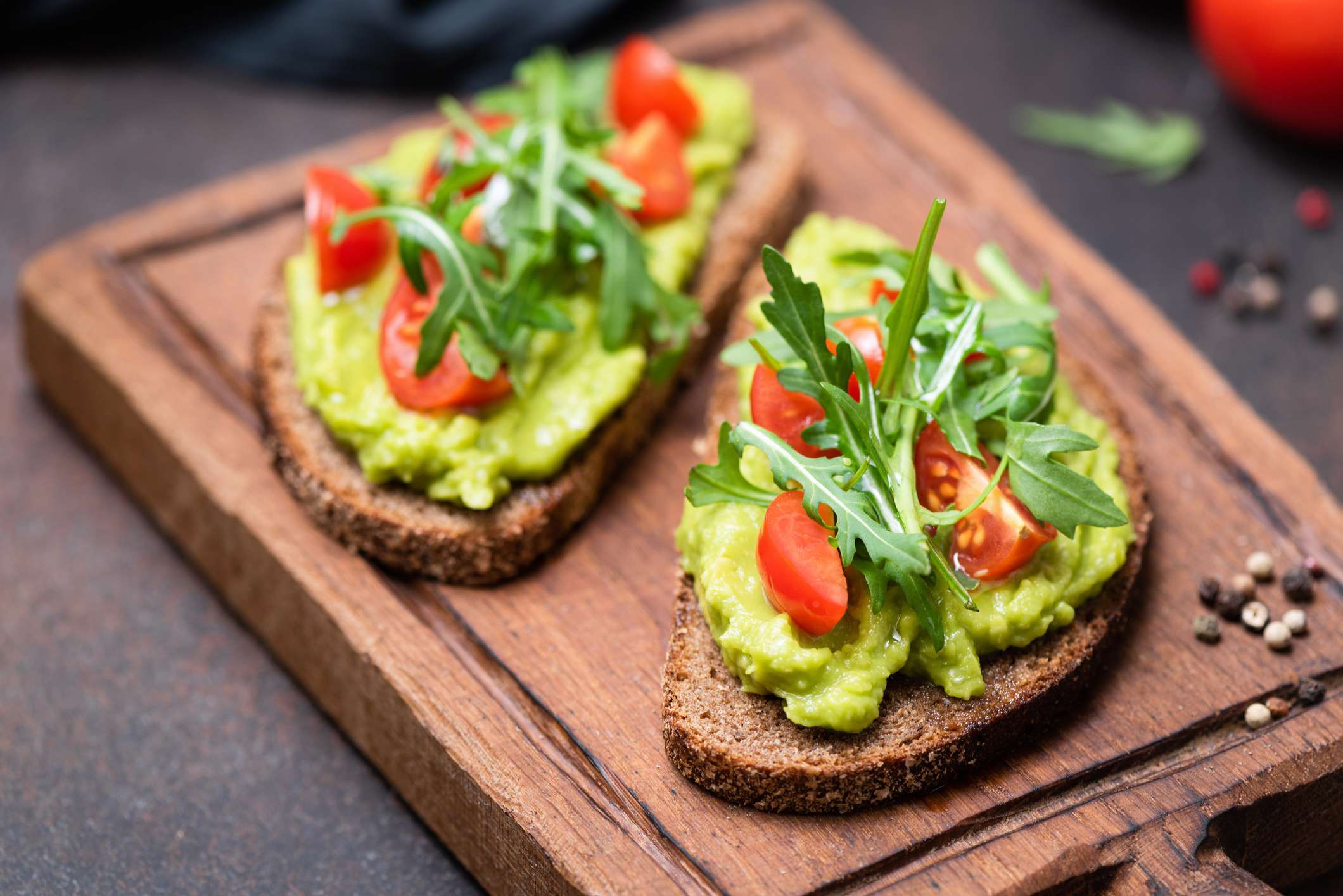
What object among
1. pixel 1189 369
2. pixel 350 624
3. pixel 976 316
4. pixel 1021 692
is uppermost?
pixel 976 316

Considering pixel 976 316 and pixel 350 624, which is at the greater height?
pixel 976 316

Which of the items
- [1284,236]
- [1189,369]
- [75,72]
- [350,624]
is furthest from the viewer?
[75,72]

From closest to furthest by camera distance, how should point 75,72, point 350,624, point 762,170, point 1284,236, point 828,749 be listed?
point 828,749 → point 350,624 → point 762,170 → point 1284,236 → point 75,72

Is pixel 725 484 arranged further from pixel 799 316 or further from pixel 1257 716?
pixel 1257 716

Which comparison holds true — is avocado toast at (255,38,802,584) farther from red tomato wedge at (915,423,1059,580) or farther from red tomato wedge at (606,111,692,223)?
red tomato wedge at (915,423,1059,580)

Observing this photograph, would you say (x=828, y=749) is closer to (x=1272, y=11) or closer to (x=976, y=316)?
(x=976, y=316)

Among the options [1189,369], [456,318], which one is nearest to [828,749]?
[456,318]

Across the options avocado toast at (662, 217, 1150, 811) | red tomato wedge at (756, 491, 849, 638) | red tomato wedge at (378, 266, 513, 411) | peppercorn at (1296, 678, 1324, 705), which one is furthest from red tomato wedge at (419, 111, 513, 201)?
peppercorn at (1296, 678, 1324, 705)
